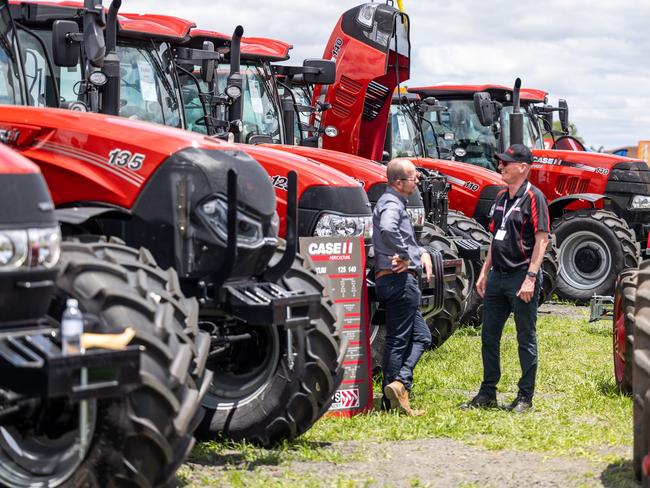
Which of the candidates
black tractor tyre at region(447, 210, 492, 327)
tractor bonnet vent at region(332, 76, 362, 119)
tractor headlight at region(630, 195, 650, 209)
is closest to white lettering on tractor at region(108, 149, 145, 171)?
tractor bonnet vent at region(332, 76, 362, 119)

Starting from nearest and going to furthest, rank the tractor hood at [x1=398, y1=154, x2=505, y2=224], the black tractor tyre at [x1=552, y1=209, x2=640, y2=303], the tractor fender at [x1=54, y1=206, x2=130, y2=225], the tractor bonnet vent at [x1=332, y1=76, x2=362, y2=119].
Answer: the tractor fender at [x1=54, y1=206, x2=130, y2=225], the tractor bonnet vent at [x1=332, y1=76, x2=362, y2=119], the tractor hood at [x1=398, y1=154, x2=505, y2=224], the black tractor tyre at [x1=552, y1=209, x2=640, y2=303]

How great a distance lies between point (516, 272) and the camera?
8.01 m

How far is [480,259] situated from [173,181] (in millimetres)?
5992

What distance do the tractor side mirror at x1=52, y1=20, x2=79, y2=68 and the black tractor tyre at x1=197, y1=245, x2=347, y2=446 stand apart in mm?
1910

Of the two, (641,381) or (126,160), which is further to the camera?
(126,160)

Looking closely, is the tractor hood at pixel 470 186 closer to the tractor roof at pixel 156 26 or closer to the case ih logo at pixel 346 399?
the tractor roof at pixel 156 26

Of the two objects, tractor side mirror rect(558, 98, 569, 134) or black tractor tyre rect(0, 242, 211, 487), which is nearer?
black tractor tyre rect(0, 242, 211, 487)

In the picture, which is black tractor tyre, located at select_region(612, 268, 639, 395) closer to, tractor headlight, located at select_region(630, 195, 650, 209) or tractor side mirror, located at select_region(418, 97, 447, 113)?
tractor side mirror, located at select_region(418, 97, 447, 113)

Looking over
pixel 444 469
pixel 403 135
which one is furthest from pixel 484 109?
pixel 444 469

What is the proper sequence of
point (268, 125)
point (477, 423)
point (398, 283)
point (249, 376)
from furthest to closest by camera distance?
point (268, 125)
point (398, 283)
point (477, 423)
point (249, 376)

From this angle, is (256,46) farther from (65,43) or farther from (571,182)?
(571,182)

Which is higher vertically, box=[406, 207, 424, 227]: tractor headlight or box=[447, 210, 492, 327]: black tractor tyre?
box=[406, 207, 424, 227]: tractor headlight

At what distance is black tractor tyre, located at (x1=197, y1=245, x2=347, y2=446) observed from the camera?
6398 millimetres

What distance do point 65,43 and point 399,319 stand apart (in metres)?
2.82
